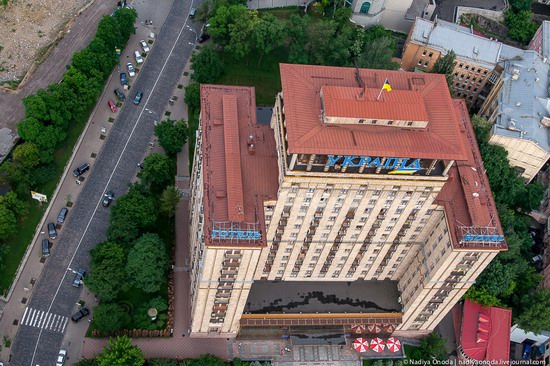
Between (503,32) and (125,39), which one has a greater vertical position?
(503,32)

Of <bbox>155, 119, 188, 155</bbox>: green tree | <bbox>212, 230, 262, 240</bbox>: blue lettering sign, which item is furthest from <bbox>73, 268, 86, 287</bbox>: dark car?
<bbox>212, 230, 262, 240</bbox>: blue lettering sign

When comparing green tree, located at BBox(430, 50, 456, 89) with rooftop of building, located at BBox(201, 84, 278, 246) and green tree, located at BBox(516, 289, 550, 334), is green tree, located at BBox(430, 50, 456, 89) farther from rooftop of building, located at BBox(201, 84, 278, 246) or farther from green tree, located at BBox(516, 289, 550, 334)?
rooftop of building, located at BBox(201, 84, 278, 246)

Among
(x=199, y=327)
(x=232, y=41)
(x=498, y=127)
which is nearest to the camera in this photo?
(x=199, y=327)

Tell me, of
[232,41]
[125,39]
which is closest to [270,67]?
[232,41]

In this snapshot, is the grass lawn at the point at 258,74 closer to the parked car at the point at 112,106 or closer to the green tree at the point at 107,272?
the parked car at the point at 112,106

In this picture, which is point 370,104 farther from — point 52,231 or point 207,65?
point 52,231

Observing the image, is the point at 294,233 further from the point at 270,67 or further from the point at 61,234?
the point at 270,67

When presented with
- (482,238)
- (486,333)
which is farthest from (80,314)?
(486,333)

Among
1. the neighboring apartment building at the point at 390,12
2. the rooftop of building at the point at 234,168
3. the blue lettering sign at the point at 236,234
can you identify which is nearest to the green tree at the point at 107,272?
the rooftop of building at the point at 234,168
